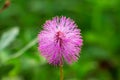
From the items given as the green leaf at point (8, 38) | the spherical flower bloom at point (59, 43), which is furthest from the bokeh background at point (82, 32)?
the spherical flower bloom at point (59, 43)

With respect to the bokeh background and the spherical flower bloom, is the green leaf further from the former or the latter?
the spherical flower bloom

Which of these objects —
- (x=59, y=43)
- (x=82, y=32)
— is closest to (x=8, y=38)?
(x=59, y=43)

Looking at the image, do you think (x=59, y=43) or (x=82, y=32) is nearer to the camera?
(x=59, y=43)

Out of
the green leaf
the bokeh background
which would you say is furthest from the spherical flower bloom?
the bokeh background

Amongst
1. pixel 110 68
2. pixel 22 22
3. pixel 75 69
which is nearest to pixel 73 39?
pixel 75 69

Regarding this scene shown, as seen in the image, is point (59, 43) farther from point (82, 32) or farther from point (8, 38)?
point (82, 32)

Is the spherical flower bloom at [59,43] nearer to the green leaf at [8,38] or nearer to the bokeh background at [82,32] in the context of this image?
the green leaf at [8,38]
